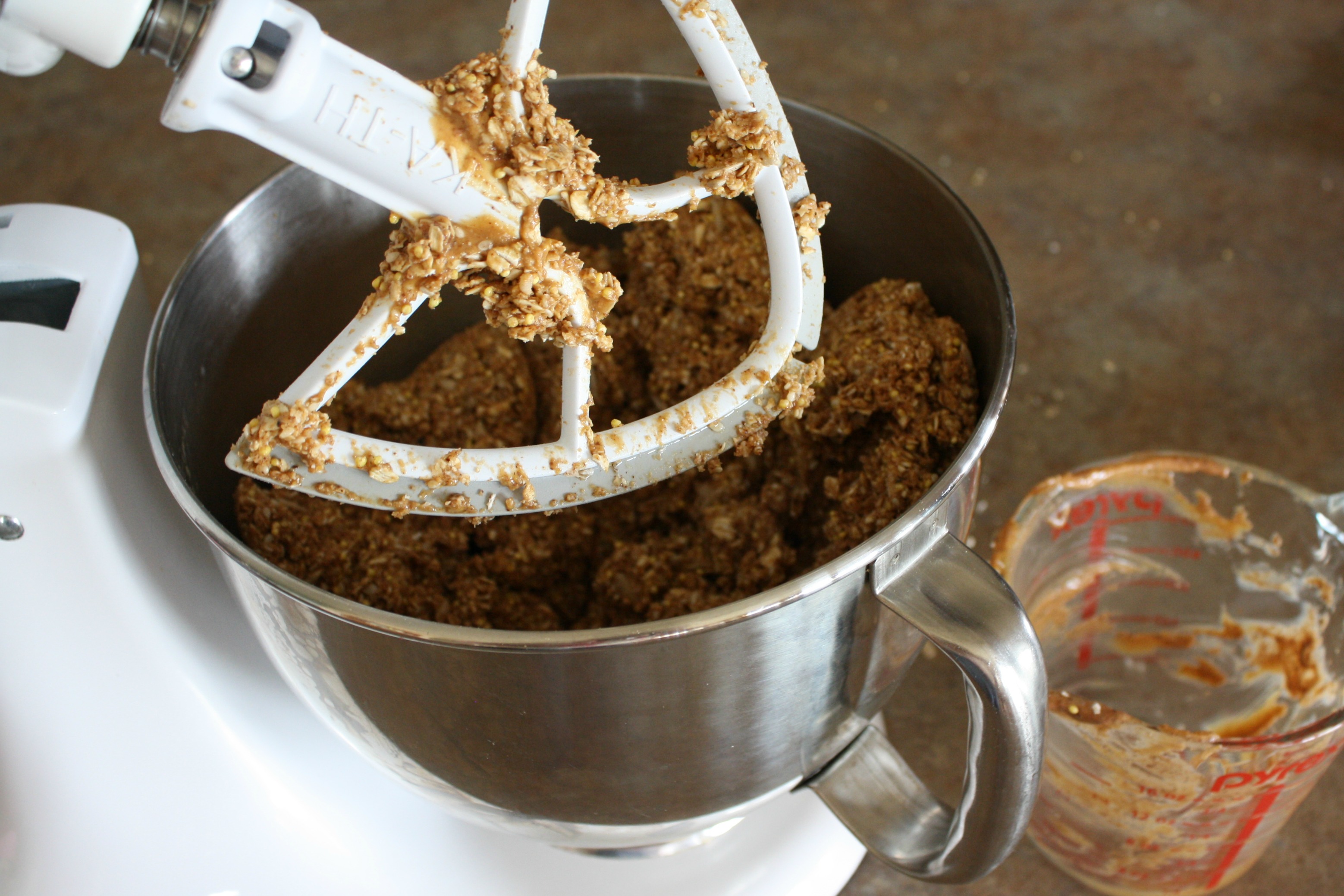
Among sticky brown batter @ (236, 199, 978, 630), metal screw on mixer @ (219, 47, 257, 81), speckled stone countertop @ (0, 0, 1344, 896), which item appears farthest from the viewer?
speckled stone countertop @ (0, 0, 1344, 896)

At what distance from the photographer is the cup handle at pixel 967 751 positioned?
46 cm

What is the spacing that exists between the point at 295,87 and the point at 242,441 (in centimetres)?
17

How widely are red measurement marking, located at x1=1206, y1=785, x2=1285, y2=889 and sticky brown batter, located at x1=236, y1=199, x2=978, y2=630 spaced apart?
30 cm

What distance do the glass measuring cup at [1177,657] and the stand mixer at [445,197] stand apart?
307mm

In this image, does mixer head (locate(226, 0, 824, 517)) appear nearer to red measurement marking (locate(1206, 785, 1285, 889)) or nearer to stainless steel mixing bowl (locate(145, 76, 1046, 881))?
stainless steel mixing bowl (locate(145, 76, 1046, 881))

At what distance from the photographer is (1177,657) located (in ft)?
2.83

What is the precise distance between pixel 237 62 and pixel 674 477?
40cm

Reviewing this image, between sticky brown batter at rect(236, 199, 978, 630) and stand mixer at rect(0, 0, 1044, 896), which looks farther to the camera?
sticky brown batter at rect(236, 199, 978, 630)

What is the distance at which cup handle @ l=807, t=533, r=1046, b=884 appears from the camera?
456mm

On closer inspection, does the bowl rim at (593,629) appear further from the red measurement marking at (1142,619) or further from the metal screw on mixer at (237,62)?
the red measurement marking at (1142,619)

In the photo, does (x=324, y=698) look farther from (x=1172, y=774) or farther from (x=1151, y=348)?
(x=1151, y=348)

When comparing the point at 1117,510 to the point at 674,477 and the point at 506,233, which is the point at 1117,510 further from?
the point at 506,233

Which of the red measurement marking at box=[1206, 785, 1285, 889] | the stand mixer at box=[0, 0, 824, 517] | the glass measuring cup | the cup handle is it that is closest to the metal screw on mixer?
the stand mixer at box=[0, 0, 824, 517]

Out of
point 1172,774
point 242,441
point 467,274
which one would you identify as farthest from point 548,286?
point 1172,774
